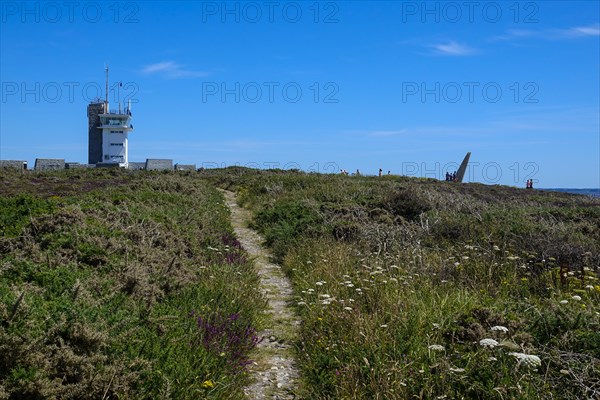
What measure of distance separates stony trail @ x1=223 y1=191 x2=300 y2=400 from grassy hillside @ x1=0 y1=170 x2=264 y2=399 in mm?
243

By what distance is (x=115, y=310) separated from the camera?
5.95 meters

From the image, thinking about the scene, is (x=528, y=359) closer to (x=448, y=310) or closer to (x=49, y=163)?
(x=448, y=310)

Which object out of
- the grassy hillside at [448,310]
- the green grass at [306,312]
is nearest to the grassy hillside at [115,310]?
the green grass at [306,312]

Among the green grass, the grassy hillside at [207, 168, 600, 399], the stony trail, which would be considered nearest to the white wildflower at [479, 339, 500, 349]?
the grassy hillside at [207, 168, 600, 399]

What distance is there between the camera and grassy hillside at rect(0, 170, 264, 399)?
464 centimetres

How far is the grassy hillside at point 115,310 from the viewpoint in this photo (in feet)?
15.2

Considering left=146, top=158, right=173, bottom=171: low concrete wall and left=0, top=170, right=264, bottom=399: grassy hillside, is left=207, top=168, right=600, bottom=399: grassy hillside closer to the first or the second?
left=0, top=170, right=264, bottom=399: grassy hillside

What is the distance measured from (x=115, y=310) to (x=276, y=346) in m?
2.45

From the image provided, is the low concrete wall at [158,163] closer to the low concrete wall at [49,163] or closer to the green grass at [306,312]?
the low concrete wall at [49,163]

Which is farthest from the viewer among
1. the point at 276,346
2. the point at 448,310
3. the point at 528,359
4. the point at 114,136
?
the point at 114,136

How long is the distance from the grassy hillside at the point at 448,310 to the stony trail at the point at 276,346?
231mm

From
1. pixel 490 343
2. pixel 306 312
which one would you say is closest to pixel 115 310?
pixel 306 312

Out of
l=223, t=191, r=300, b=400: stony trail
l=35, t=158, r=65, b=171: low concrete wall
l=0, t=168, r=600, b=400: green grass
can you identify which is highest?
l=35, t=158, r=65, b=171: low concrete wall

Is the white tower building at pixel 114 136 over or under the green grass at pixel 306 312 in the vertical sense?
over
